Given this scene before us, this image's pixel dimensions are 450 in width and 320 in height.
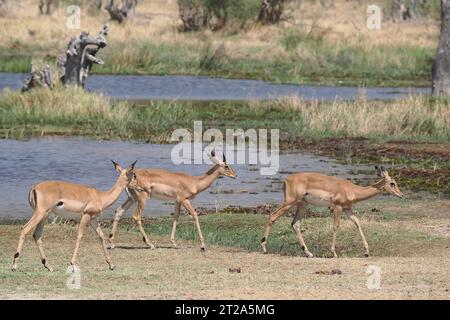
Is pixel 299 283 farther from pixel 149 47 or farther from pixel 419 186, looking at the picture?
pixel 149 47

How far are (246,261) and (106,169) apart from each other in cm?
1031

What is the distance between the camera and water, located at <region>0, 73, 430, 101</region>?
4031 cm

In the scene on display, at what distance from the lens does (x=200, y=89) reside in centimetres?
4291

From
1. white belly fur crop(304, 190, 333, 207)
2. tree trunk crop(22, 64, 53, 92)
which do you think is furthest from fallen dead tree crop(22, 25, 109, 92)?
white belly fur crop(304, 190, 333, 207)

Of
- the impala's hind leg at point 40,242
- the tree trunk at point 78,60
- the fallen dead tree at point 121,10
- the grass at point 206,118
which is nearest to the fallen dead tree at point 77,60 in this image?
the tree trunk at point 78,60

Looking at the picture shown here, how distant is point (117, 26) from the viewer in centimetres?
5847

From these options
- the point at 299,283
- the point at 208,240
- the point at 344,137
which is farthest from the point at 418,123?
the point at 299,283

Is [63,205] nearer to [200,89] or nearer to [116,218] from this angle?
[116,218]

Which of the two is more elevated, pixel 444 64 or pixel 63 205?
pixel 63 205

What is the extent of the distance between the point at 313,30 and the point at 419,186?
33.7 meters

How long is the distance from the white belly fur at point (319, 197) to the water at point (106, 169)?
14.9 ft

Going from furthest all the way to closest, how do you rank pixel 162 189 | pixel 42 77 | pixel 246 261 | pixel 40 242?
pixel 42 77 → pixel 162 189 → pixel 246 261 → pixel 40 242

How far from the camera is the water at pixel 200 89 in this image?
4031 cm

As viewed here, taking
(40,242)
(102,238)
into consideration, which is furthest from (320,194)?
(40,242)
